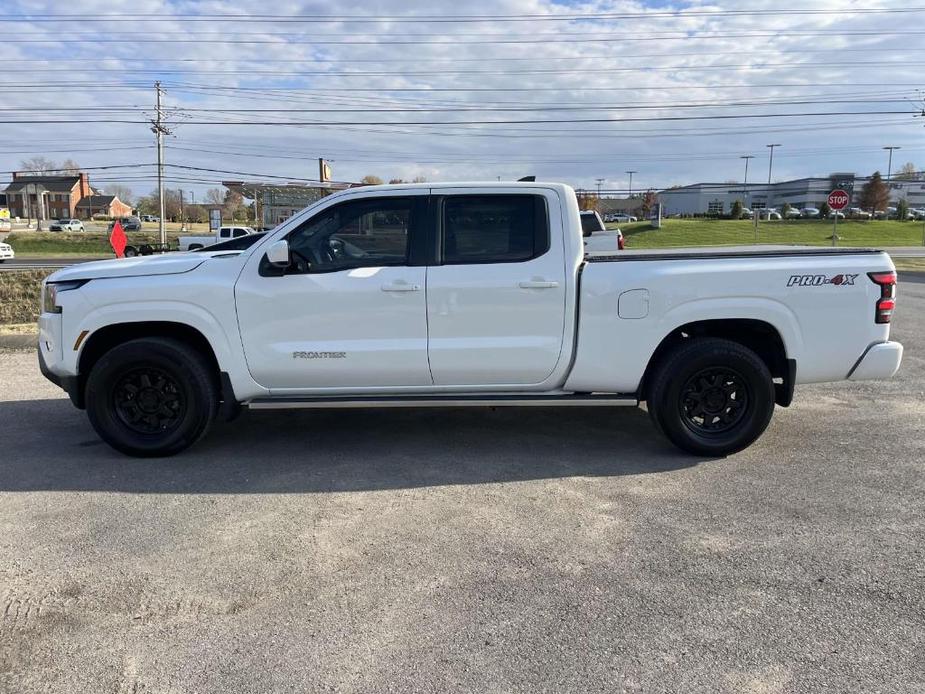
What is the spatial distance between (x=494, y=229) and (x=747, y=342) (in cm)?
209

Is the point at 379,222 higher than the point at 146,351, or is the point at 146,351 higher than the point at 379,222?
the point at 379,222

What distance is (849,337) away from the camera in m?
4.93

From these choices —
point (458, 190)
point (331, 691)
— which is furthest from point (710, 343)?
point (331, 691)

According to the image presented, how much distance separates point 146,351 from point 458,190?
8.14ft

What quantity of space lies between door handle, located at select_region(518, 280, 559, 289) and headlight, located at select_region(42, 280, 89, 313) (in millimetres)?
3100

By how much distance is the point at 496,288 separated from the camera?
192 inches

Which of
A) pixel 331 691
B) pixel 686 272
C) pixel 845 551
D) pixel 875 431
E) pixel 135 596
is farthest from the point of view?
pixel 875 431

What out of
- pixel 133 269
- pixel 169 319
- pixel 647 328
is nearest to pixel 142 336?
pixel 169 319

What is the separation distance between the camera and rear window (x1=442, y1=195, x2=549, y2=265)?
4.99m

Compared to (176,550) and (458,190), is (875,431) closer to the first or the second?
(458,190)

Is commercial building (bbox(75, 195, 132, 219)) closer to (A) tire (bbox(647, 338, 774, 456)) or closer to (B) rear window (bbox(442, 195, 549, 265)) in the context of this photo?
(B) rear window (bbox(442, 195, 549, 265))

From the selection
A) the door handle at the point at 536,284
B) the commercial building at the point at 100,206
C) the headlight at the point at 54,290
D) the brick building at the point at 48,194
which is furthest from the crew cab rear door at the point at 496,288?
the commercial building at the point at 100,206

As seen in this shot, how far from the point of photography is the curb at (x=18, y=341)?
971 centimetres

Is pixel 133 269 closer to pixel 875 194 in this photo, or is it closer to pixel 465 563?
pixel 465 563
